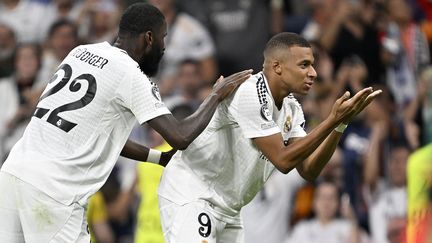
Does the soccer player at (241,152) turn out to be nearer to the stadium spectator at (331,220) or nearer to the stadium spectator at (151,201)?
the stadium spectator at (151,201)

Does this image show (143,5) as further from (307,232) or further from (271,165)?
(307,232)

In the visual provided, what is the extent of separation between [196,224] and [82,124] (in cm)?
111

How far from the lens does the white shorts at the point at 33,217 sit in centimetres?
705

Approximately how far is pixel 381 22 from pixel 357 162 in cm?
186

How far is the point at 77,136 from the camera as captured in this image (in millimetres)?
7133

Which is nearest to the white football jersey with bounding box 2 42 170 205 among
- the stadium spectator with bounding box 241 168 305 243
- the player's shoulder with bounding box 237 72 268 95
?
the player's shoulder with bounding box 237 72 268 95

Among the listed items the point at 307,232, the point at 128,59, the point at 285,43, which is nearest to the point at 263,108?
the point at 285,43

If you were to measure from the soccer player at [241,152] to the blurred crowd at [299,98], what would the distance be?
345 cm

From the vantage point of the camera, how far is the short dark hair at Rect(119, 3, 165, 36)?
738 centimetres

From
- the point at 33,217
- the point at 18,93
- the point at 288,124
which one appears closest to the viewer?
the point at 33,217

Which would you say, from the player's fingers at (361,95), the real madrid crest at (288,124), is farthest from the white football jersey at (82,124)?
the player's fingers at (361,95)

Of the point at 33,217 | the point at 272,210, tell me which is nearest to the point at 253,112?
the point at 33,217

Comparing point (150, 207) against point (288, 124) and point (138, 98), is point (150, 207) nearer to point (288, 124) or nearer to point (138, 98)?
point (288, 124)

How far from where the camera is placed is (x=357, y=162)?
12523 millimetres
